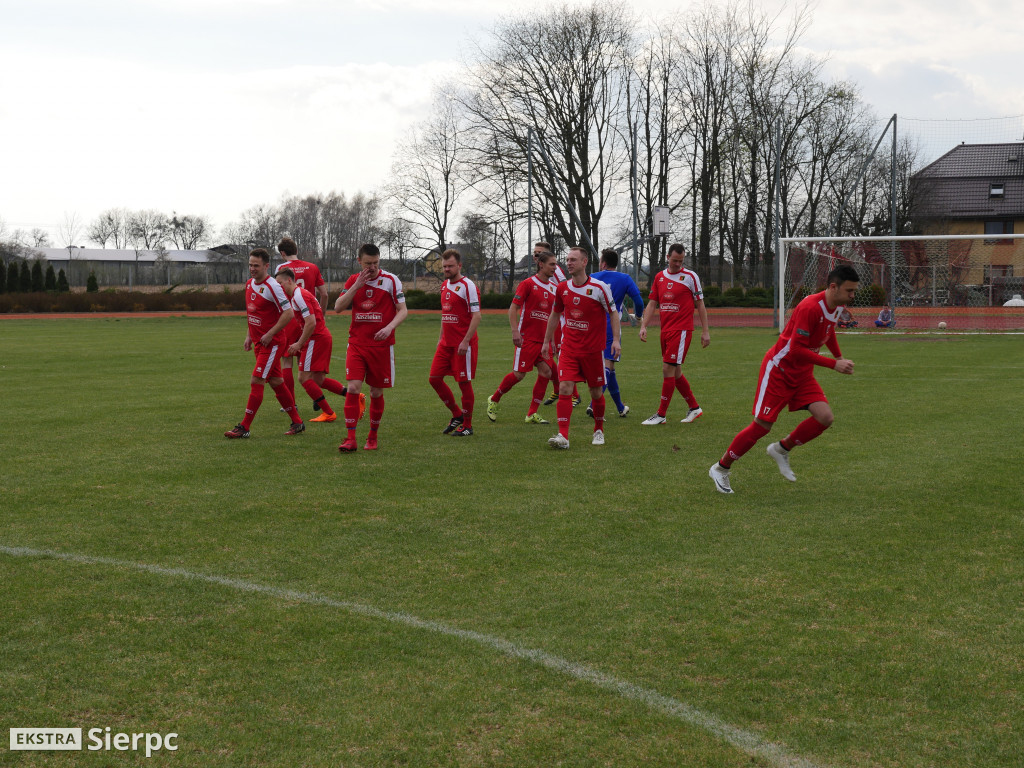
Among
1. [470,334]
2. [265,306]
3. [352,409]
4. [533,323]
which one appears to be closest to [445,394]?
[470,334]

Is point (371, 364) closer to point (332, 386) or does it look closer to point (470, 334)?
point (470, 334)

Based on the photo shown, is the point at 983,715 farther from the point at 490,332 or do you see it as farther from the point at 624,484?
the point at 490,332

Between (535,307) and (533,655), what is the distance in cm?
723

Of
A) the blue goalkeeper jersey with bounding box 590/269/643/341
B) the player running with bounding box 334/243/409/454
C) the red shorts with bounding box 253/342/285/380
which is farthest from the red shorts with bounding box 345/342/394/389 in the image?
the blue goalkeeper jersey with bounding box 590/269/643/341

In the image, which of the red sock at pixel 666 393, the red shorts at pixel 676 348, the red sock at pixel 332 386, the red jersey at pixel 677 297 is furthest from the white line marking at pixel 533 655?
the red jersey at pixel 677 297

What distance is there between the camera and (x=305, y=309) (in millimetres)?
9727

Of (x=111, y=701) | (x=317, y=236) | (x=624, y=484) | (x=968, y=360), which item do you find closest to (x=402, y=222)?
(x=317, y=236)

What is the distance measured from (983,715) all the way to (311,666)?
2574 mm

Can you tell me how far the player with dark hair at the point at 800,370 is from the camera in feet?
21.6

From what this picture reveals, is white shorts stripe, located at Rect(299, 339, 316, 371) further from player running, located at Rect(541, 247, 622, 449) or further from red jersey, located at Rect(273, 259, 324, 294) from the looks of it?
player running, located at Rect(541, 247, 622, 449)

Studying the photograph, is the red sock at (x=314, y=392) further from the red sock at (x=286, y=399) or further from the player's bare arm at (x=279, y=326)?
the player's bare arm at (x=279, y=326)

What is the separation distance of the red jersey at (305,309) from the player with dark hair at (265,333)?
0.10 m

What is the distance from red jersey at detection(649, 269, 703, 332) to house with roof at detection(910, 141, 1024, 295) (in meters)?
38.7

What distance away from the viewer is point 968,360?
60.5 ft
